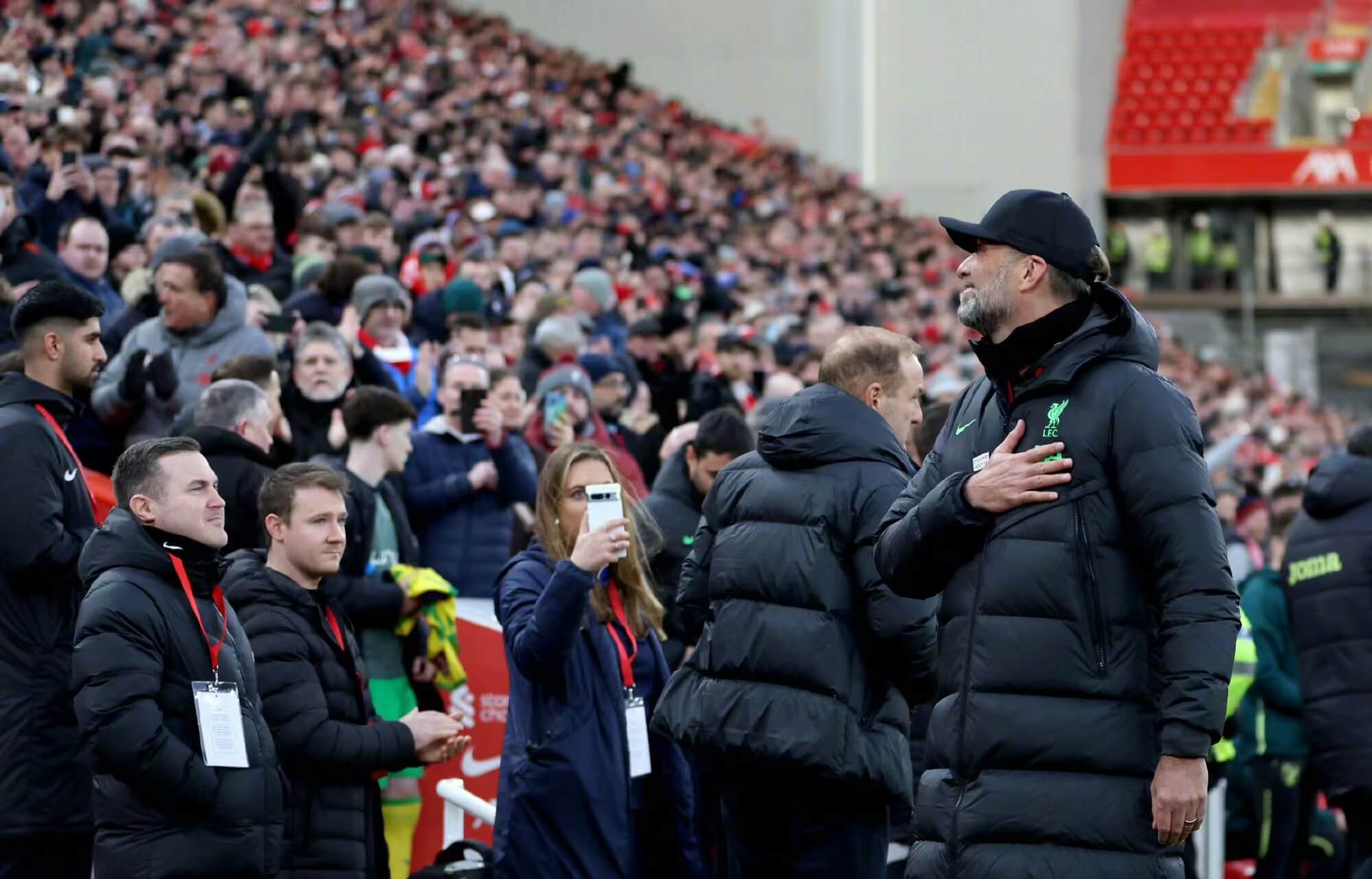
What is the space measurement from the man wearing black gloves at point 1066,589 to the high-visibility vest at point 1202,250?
25.9 metres

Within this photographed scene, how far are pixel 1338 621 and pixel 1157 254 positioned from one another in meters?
23.0

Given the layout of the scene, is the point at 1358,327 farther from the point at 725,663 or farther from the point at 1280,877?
the point at 725,663

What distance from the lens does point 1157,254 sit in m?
28.4

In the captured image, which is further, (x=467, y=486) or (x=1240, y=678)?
(x=1240, y=678)

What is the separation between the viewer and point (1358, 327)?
91.8 feet

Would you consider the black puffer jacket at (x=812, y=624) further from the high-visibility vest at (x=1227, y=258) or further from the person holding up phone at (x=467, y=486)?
the high-visibility vest at (x=1227, y=258)

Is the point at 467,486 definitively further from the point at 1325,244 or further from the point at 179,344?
the point at 1325,244

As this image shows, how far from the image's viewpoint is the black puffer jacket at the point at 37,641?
15.0ft

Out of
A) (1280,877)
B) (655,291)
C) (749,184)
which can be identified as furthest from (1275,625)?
(749,184)

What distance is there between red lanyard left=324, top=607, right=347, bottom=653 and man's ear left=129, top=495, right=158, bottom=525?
71 centimetres

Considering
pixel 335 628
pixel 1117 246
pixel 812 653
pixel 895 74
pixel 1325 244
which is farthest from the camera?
pixel 895 74

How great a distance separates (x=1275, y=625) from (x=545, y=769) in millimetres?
3717

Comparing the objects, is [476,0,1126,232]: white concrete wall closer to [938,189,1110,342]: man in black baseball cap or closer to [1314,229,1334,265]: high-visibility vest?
[1314,229,1334,265]: high-visibility vest

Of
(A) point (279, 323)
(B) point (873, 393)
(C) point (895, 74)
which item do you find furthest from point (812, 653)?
(C) point (895, 74)
